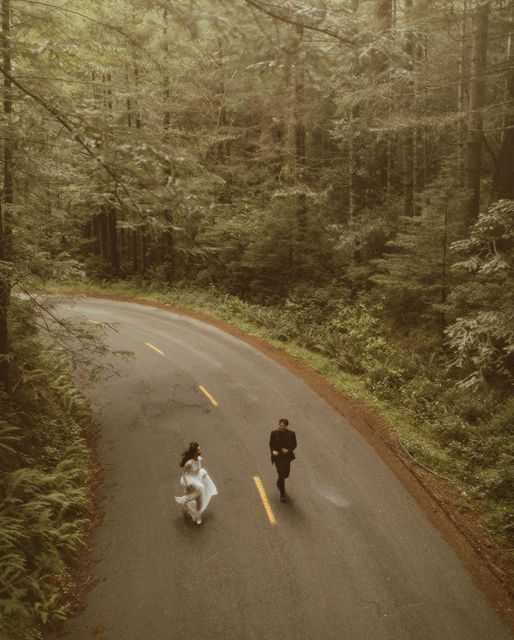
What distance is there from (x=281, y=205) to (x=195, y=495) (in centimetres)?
1696

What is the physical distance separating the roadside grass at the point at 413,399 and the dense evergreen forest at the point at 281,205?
7 cm

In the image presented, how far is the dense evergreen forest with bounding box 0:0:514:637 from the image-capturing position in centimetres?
548

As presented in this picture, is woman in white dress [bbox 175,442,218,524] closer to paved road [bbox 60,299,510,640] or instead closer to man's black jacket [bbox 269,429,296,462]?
paved road [bbox 60,299,510,640]

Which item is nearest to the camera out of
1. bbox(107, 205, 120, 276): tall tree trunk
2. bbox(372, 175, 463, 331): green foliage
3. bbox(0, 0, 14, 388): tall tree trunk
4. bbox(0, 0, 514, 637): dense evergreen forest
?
bbox(0, 0, 514, 637): dense evergreen forest

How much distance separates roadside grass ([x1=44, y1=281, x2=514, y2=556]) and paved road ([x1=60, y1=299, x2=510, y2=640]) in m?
1.53

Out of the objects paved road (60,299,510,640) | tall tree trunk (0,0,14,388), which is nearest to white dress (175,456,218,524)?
paved road (60,299,510,640)

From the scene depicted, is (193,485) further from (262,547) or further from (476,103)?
(476,103)

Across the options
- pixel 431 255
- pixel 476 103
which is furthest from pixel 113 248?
pixel 476 103

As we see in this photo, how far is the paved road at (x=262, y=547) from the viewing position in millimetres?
7066

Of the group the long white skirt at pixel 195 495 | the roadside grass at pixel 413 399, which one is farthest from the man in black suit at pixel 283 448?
the roadside grass at pixel 413 399

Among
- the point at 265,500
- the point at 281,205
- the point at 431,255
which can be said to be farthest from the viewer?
the point at 281,205

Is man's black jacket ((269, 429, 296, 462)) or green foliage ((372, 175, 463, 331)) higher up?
green foliage ((372, 175, 463, 331))

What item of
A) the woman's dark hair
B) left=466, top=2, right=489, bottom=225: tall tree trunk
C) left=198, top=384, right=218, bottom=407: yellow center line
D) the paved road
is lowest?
the paved road

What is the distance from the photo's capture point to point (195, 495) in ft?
29.9
